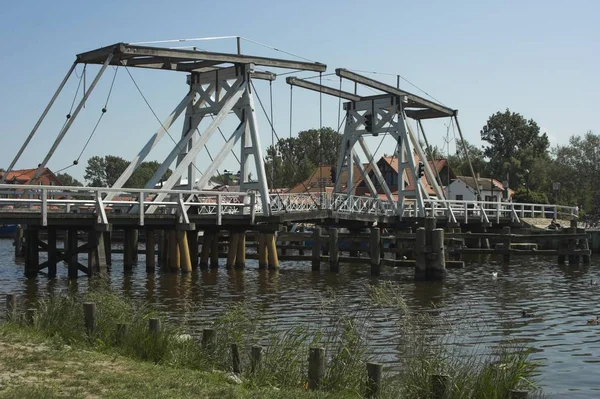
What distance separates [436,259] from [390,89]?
14056 millimetres

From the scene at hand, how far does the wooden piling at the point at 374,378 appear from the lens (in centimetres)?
1046

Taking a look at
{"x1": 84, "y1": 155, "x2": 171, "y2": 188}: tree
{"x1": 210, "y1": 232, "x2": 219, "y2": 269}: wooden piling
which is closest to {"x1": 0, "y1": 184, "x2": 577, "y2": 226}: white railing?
{"x1": 210, "y1": 232, "x2": 219, "y2": 269}: wooden piling

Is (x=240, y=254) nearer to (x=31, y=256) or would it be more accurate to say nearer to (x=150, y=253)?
(x=150, y=253)

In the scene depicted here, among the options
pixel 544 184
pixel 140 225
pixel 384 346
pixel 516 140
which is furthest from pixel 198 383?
pixel 516 140

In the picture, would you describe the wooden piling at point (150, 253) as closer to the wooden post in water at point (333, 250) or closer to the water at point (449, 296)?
the water at point (449, 296)

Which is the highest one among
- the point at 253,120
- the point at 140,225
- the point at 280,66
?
the point at 280,66

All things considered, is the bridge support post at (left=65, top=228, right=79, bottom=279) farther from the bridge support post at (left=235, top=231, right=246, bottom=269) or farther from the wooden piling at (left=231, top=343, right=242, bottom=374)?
the wooden piling at (left=231, top=343, right=242, bottom=374)

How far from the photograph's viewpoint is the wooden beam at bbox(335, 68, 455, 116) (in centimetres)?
3762

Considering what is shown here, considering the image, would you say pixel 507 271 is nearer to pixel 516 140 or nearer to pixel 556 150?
pixel 556 150

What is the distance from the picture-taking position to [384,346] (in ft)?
52.2

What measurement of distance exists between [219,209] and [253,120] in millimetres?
4393

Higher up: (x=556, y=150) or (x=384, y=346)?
(x=556, y=150)

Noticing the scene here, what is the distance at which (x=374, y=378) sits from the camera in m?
10.5

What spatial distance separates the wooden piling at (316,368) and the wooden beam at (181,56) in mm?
20632
